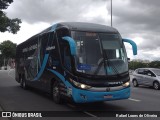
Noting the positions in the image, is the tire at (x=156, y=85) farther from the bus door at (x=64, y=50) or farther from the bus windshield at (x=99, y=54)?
the bus door at (x=64, y=50)

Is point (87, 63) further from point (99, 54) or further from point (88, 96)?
point (88, 96)

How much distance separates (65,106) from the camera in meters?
11.5

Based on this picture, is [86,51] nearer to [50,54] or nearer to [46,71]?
[50,54]

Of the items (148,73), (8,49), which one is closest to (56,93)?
(148,73)

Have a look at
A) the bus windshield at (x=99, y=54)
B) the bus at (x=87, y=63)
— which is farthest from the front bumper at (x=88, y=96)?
the bus windshield at (x=99, y=54)

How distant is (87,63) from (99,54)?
0.60 m

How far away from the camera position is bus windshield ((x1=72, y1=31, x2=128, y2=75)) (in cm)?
1011

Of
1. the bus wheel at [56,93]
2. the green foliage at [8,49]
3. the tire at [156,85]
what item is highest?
the green foliage at [8,49]

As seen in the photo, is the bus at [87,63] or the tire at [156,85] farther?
the tire at [156,85]

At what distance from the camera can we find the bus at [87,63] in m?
9.89

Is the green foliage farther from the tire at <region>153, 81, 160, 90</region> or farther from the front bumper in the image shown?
the front bumper

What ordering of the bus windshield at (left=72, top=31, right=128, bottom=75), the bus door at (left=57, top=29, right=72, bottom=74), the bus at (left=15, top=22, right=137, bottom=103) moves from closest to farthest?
1. the bus at (left=15, top=22, right=137, bottom=103)
2. the bus windshield at (left=72, top=31, right=128, bottom=75)
3. the bus door at (left=57, top=29, right=72, bottom=74)

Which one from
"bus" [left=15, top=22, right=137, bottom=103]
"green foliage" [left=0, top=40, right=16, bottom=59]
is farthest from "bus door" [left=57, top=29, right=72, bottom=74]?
"green foliage" [left=0, top=40, right=16, bottom=59]

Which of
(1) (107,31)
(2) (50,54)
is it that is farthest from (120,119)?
(2) (50,54)
